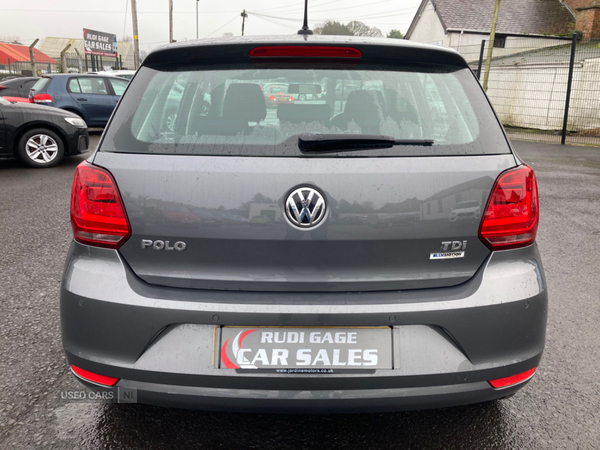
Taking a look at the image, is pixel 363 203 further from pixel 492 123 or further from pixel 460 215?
pixel 492 123

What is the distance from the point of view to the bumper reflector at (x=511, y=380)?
1.79 m

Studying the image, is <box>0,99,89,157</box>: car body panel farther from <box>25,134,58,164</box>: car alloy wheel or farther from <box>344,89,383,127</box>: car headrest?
<box>344,89,383,127</box>: car headrest

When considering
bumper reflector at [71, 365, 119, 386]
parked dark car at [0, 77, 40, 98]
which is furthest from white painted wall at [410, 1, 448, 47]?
bumper reflector at [71, 365, 119, 386]

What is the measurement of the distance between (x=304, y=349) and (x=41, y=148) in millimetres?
8405

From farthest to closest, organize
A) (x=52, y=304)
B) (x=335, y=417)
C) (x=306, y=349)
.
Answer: (x=52, y=304), (x=335, y=417), (x=306, y=349)

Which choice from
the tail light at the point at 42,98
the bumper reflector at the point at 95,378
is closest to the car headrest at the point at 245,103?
the bumper reflector at the point at 95,378

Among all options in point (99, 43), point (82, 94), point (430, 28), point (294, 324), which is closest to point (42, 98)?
point (82, 94)

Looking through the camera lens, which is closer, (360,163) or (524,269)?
(360,163)

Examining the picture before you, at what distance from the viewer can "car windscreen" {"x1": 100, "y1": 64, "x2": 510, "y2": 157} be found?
177 centimetres

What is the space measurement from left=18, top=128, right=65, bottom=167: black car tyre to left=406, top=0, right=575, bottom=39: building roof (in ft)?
102

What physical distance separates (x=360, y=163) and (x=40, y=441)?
164 cm

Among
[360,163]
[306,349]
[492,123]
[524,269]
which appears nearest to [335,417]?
[306,349]

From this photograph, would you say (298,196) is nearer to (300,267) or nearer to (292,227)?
(292,227)

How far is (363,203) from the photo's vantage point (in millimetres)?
1683
